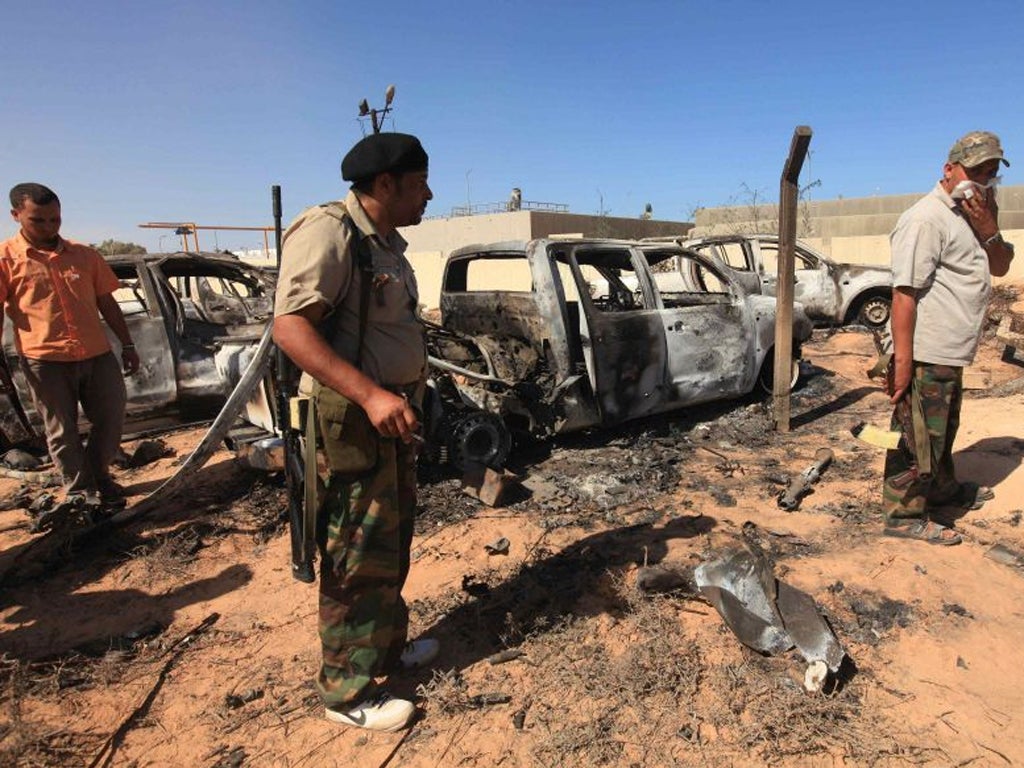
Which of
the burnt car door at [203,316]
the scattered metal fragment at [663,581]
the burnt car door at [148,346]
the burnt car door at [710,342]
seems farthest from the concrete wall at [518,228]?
the scattered metal fragment at [663,581]

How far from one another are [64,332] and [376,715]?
316 cm

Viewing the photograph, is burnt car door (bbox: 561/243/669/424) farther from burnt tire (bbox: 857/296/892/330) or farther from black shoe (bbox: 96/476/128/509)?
burnt tire (bbox: 857/296/892/330)

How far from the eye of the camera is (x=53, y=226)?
381 centimetres

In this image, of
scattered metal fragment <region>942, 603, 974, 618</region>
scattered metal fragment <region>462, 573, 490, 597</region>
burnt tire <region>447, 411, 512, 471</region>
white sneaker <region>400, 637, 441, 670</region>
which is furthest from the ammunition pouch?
scattered metal fragment <region>942, 603, 974, 618</region>

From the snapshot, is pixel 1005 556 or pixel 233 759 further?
pixel 1005 556

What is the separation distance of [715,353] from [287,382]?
443 centimetres

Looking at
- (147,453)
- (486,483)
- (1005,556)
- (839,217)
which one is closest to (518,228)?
(839,217)

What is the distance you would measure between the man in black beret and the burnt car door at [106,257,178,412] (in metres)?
4.10

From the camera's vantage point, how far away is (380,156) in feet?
6.49

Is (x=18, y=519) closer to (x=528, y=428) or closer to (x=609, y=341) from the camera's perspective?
(x=528, y=428)

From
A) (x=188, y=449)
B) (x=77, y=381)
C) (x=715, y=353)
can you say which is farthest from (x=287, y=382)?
(x=715, y=353)

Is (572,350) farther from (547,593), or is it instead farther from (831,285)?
(831,285)

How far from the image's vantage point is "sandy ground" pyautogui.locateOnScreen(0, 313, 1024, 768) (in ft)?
7.27

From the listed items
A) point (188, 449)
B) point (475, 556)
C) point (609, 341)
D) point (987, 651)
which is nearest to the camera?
point (987, 651)
